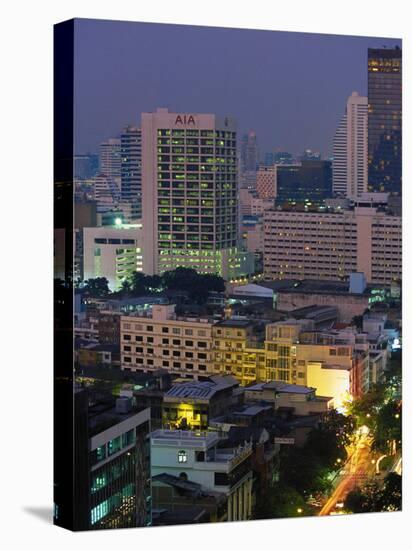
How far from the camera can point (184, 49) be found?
1277 cm

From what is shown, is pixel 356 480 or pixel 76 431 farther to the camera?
pixel 356 480

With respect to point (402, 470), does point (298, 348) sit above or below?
above

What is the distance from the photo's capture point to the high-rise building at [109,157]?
12555mm

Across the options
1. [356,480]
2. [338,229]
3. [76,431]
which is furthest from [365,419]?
[76,431]

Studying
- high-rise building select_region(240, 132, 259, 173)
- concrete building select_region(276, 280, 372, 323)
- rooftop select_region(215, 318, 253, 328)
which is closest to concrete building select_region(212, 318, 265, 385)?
rooftop select_region(215, 318, 253, 328)

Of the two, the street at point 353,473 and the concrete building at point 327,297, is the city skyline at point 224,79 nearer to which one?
the concrete building at point 327,297

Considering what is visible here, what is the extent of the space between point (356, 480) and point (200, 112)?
8.92 ft

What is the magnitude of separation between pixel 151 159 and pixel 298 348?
1.61 metres

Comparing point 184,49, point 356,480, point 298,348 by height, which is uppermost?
point 184,49

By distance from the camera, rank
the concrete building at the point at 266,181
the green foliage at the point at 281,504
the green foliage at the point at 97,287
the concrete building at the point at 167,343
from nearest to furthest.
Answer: the green foliage at the point at 97,287
the concrete building at the point at 167,343
the green foliage at the point at 281,504
the concrete building at the point at 266,181

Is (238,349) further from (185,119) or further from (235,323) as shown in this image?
(185,119)

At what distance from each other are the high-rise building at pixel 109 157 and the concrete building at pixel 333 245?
1.31m

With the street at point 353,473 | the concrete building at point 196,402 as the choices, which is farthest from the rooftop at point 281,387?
the street at point 353,473

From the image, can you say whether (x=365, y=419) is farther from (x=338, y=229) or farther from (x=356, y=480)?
(x=338, y=229)
